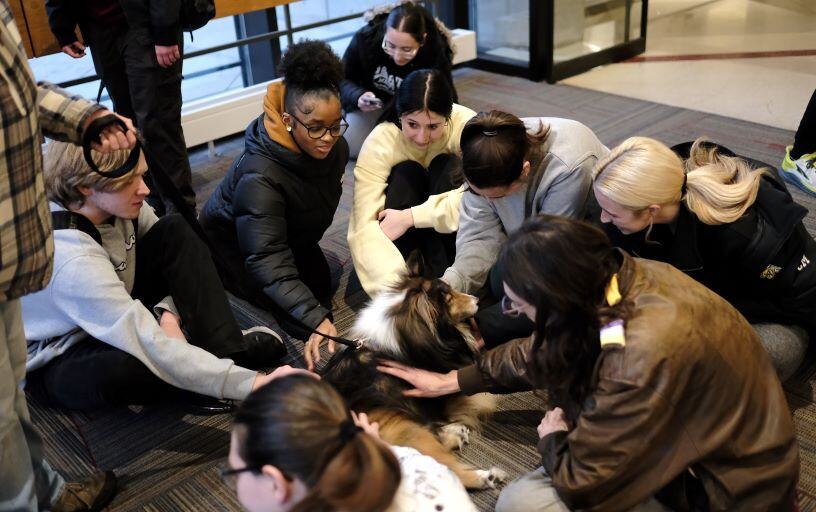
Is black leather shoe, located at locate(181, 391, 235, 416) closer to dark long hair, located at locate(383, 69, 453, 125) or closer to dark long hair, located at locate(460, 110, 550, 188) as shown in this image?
dark long hair, located at locate(460, 110, 550, 188)

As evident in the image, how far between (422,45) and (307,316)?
1.85m

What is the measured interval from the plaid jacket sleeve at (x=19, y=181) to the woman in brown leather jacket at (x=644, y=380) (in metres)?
0.92

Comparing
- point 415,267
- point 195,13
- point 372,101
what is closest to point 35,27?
point 195,13

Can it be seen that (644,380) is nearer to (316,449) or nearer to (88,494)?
(316,449)

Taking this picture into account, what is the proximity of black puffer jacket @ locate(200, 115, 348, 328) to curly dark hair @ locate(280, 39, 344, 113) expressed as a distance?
19 cm

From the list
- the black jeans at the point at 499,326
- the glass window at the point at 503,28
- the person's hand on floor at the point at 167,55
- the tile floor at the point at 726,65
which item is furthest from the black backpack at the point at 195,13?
the tile floor at the point at 726,65

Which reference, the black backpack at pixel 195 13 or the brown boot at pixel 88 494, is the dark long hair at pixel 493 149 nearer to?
the brown boot at pixel 88 494

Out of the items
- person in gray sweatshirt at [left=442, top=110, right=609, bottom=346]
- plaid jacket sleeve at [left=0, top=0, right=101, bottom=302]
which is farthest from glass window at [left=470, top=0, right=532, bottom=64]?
plaid jacket sleeve at [left=0, top=0, right=101, bottom=302]

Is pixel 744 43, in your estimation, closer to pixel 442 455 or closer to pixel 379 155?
pixel 379 155

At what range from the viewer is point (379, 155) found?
9.75 feet

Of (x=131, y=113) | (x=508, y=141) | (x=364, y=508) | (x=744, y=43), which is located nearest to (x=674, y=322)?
(x=364, y=508)

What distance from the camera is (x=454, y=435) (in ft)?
7.19

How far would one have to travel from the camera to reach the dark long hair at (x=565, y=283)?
56.7 inches

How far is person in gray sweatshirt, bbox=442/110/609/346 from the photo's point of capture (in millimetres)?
2201
